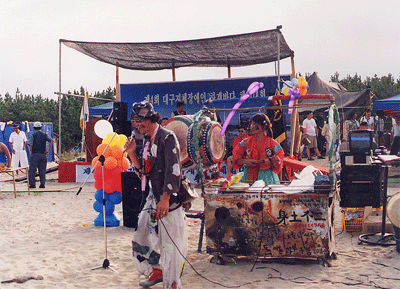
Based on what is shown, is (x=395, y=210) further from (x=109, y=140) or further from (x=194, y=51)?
(x=194, y=51)

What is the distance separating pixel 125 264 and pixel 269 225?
5.60 feet

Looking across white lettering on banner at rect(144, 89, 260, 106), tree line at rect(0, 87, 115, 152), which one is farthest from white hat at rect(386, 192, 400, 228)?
tree line at rect(0, 87, 115, 152)

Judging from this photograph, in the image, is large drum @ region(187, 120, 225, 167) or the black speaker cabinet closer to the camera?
large drum @ region(187, 120, 225, 167)

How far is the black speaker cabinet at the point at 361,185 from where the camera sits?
5566 mm

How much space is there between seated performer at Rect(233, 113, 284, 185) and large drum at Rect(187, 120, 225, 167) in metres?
0.52

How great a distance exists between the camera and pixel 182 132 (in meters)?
5.61

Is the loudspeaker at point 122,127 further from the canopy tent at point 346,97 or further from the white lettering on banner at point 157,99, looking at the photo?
the canopy tent at point 346,97

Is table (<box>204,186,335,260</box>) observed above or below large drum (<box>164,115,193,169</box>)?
below

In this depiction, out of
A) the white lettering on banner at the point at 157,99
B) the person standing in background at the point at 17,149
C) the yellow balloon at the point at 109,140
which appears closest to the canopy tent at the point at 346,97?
the white lettering on banner at the point at 157,99

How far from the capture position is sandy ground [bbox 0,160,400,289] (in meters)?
4.18

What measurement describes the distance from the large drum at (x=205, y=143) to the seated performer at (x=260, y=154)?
1.72 feet

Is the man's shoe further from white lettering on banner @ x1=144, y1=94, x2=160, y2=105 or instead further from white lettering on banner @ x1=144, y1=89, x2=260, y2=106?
white lettering on banner @ x1=144, y1=94, x2=160, y2=105

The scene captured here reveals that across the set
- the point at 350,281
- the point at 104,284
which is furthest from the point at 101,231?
the point at 350,281

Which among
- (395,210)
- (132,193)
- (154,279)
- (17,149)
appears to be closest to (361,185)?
(395,210)
